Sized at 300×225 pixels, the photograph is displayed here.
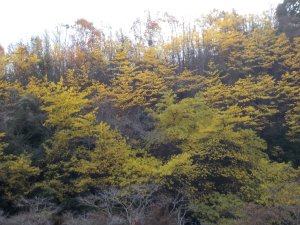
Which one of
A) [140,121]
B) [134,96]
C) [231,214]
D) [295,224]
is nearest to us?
[295,224]

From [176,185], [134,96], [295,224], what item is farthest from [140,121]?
[295,224]

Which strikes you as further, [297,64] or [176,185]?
[297,64]

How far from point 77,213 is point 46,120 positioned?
17.3 ft

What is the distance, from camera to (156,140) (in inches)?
759

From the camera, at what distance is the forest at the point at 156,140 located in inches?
625

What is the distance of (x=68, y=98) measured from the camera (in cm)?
2020

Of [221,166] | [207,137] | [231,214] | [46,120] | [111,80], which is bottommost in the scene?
[231,214]

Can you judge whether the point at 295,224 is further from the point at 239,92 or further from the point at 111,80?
the point at 111,80

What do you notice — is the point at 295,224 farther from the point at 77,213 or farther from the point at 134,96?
the point at 134,96

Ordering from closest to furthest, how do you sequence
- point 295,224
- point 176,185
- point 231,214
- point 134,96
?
1. point 295,224
2. point 231,214
3. point 176,185
4. point 134,96

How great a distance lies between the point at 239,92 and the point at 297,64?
5.54 meters

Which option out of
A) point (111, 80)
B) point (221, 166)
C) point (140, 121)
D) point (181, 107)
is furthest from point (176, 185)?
point (111, 80)

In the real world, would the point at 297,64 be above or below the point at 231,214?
above

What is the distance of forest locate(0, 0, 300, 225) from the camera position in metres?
15.9
